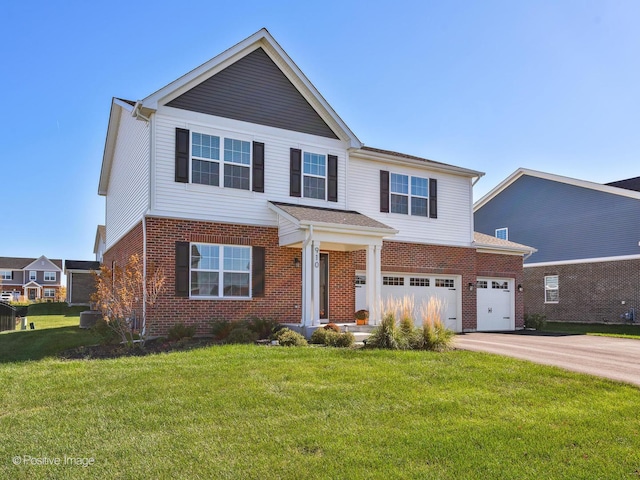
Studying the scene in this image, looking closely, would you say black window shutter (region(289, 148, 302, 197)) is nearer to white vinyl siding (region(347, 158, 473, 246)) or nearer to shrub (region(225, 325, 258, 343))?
white vinyl siding (region(347, 158, 473, 246))

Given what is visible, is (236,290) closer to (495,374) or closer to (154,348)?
(154,348)

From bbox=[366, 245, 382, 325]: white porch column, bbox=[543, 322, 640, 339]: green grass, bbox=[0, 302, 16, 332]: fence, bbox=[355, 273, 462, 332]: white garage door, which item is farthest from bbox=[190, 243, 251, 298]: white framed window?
bbox=[543, 322, 640, 339]: green grass

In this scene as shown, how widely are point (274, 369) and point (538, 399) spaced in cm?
428

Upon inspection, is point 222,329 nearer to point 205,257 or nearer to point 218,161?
point 205,257

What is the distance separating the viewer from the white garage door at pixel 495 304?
2047 centimetres

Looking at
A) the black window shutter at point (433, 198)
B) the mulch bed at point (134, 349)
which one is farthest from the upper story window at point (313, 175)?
the mulch bed at point (134, 349)

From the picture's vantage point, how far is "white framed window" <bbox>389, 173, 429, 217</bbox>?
18469mm

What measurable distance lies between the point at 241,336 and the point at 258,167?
5.26 metres

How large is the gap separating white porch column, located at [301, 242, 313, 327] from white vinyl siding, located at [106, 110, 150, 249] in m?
4.35

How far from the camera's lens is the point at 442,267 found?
62.9ft

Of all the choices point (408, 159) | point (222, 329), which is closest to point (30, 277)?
point (408, 159)

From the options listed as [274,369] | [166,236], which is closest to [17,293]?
[166,236]

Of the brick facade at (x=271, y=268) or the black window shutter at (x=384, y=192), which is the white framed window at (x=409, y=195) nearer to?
the black window shutter at (x=384, y=192)

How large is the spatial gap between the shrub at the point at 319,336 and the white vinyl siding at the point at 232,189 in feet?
12.7
